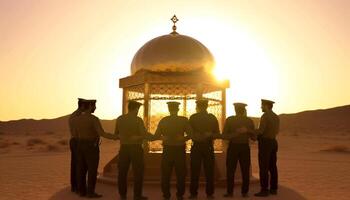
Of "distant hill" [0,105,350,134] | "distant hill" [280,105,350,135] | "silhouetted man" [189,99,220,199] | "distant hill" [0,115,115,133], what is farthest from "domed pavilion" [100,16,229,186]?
"distant hill" [0,115,115,133]

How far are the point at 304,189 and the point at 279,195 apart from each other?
5.80 feet

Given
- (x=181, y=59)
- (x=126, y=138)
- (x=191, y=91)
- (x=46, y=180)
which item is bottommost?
(x=46, y=180)

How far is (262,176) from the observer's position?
9.18m

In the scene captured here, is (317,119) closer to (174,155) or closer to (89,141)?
(174,155)

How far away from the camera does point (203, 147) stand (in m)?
8.59

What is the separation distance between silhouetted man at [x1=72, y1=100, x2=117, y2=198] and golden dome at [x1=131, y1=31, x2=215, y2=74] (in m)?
3.20

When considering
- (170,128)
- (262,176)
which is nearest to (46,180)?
(170,128)

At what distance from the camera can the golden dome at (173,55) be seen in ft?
38.2

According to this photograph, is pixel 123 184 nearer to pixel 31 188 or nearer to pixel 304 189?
pixel 31 188

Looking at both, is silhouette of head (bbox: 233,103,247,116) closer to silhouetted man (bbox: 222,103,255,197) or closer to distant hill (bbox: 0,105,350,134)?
silhouetted man (bbox: 222,103,255,197)

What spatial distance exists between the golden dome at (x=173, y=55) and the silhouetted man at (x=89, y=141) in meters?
3.20

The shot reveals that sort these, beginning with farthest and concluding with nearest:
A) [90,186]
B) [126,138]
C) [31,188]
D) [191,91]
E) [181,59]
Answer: [191,91] → [181,59] → [31,188] → [90,186] → [126,138]

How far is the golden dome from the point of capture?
11.7 m

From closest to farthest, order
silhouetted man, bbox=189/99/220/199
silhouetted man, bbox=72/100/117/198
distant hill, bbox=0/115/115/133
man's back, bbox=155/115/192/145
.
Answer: man's back, bbox=155/115/192/145
silhouetted man, bbox=189/99/220/199
silhouetted man, bbox=72/100/117/198
distant hill, bbox=0/115/115/133
